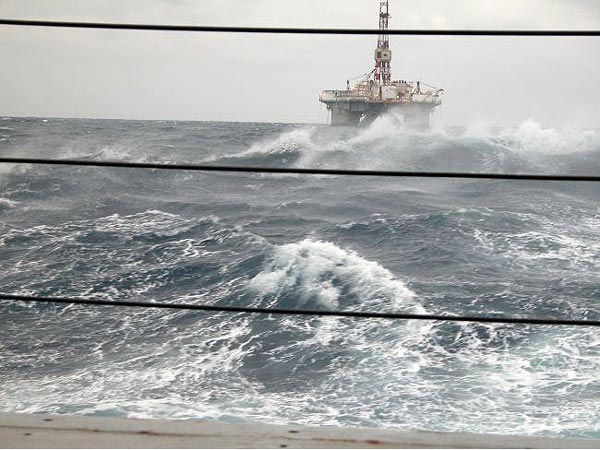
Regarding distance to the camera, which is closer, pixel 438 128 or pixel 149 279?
pixel 149 279

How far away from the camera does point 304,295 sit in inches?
311

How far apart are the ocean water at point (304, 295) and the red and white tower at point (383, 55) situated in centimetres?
1202

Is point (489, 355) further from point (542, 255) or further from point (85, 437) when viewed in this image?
point (85, 437)

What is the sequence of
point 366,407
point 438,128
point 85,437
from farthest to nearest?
point 438,128, point 366,407, point 85,437

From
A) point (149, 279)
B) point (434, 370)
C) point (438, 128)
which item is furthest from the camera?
point (438, 128)

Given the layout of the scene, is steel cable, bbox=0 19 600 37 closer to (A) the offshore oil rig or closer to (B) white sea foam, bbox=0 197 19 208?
(B) white sea foam, bbox=0 197 19 208

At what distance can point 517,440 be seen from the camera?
0.81m

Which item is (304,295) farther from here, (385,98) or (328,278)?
(385,98)

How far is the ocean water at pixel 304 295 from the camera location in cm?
562

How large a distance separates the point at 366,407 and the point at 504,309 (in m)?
2.51

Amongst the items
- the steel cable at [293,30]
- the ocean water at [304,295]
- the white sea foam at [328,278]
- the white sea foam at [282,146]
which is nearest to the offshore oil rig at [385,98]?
the white sea foam at [282,146]

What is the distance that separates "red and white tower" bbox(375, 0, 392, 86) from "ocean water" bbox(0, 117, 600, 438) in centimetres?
1202

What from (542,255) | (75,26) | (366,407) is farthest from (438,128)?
(75,26)

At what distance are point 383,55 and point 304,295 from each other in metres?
21.0
